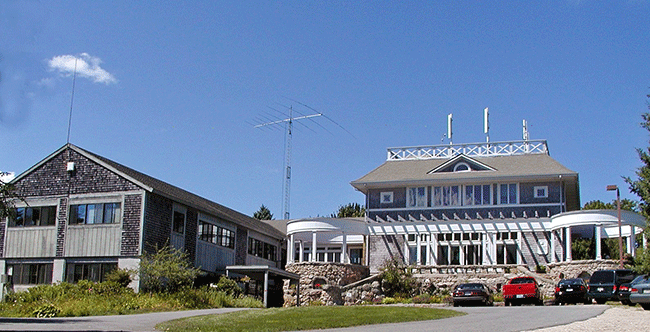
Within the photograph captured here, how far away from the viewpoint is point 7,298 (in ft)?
110

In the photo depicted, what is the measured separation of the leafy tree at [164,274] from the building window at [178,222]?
2.84 meters

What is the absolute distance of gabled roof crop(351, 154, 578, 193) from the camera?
147ft

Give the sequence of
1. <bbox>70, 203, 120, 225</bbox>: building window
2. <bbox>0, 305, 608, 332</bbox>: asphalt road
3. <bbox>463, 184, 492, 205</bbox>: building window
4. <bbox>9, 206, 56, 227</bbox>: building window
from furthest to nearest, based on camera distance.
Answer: <bbox>463, 184, 492, 205</bbox>: building window
<bbox>9, 206, 56, 227</bbox>: building window
<bbox>70, 203, 120, 225</bbox>: building window
<bbox>0, 305, 608, 332</bbox>: asphalt road

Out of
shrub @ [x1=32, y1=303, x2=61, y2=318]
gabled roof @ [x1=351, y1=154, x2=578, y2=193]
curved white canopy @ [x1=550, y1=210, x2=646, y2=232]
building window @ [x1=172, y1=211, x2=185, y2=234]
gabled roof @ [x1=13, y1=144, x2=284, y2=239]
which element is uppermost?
gabled roof @ [x1=351, y1=154, x2=578, y2=193]

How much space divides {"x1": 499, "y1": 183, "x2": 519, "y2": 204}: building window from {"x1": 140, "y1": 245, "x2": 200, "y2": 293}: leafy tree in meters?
20.8

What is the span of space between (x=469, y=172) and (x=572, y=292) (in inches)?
603

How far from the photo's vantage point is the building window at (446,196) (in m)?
46.8

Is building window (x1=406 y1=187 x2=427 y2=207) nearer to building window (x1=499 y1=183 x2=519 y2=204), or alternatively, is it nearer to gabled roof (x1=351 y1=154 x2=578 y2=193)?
gabled roof (x1=351 y1=154 x2=578 y2=193)

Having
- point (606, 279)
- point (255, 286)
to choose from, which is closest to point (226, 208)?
point (255, 286)

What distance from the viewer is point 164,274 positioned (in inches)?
1318

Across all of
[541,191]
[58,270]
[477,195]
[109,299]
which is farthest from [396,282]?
[58,270]

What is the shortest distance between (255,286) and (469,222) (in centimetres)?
1371

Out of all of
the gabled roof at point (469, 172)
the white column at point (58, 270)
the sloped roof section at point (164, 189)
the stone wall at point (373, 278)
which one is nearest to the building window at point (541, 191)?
the gabled roof at point (469, 172)

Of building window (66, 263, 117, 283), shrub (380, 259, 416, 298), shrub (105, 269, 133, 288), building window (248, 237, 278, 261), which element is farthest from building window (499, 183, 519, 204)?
building window (66, 263, 117, 283)
